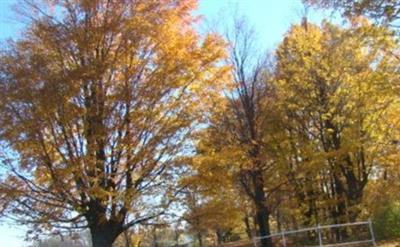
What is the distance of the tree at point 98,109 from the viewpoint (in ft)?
51.2

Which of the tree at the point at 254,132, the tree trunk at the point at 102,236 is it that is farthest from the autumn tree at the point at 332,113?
the tree trunk at the point at 102,236

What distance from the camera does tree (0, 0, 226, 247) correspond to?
15594mm

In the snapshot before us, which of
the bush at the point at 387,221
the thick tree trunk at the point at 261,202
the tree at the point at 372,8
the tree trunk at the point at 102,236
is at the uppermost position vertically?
the tree at the point at 372,8

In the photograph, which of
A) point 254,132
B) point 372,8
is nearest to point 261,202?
point 254,132

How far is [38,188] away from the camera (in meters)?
16.3

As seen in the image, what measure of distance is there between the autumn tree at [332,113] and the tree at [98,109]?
1100 centimetres

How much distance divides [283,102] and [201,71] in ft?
38.9

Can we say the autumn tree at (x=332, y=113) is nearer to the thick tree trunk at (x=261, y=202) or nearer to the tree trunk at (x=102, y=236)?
the thick tree trunk at (x=261, y=202)

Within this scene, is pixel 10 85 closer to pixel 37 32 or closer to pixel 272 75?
pixel 37 32

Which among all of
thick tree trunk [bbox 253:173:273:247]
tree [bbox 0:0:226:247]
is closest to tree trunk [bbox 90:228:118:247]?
tree [bbox 0:0:226:247]

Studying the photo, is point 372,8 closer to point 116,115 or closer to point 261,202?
point 116,115

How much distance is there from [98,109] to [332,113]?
15.3 m

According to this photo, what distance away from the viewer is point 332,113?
1093 inches

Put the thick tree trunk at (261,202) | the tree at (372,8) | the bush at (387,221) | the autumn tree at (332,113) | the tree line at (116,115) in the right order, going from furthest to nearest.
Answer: the autumn tree at (332,113) → the thick tree trunk at (261,202) → the bush at (387,221) → the tree line at (116,115) → the tree at (372,8)
